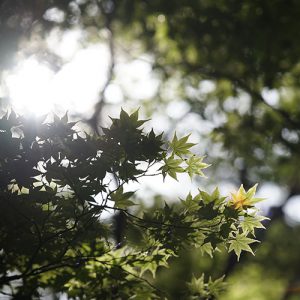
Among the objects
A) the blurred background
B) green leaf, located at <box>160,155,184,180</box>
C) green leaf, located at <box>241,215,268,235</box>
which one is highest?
the blurred background

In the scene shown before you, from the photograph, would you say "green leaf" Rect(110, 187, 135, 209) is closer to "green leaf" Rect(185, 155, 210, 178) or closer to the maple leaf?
"green leaf" Rect(185, 155, 210, 178)

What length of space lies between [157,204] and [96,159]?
848 centimetres

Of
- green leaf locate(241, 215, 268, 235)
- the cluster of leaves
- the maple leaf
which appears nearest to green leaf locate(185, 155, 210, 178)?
the cluster of leaves

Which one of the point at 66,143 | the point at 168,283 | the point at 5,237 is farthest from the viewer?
the point at 168,283

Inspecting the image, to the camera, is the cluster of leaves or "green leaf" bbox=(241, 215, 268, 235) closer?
the cluster of leaves

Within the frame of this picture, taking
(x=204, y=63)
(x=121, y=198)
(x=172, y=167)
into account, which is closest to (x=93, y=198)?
(x=121, y=198)

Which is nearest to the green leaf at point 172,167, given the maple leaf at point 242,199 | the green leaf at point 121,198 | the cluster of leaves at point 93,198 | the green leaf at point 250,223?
the cluster of leaves at point 93,198

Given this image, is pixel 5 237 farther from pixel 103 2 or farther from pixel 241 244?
pixel 103 2

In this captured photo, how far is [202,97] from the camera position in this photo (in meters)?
9.51

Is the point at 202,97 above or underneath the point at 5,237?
above

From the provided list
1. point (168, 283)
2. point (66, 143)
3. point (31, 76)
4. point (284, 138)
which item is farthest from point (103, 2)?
point (168, 283)

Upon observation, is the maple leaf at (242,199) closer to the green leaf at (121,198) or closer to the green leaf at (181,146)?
the green leaf at (181,146)

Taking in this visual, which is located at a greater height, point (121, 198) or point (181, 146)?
point (181, 146)

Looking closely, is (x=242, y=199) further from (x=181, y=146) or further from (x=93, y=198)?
(x=93, y=198)
